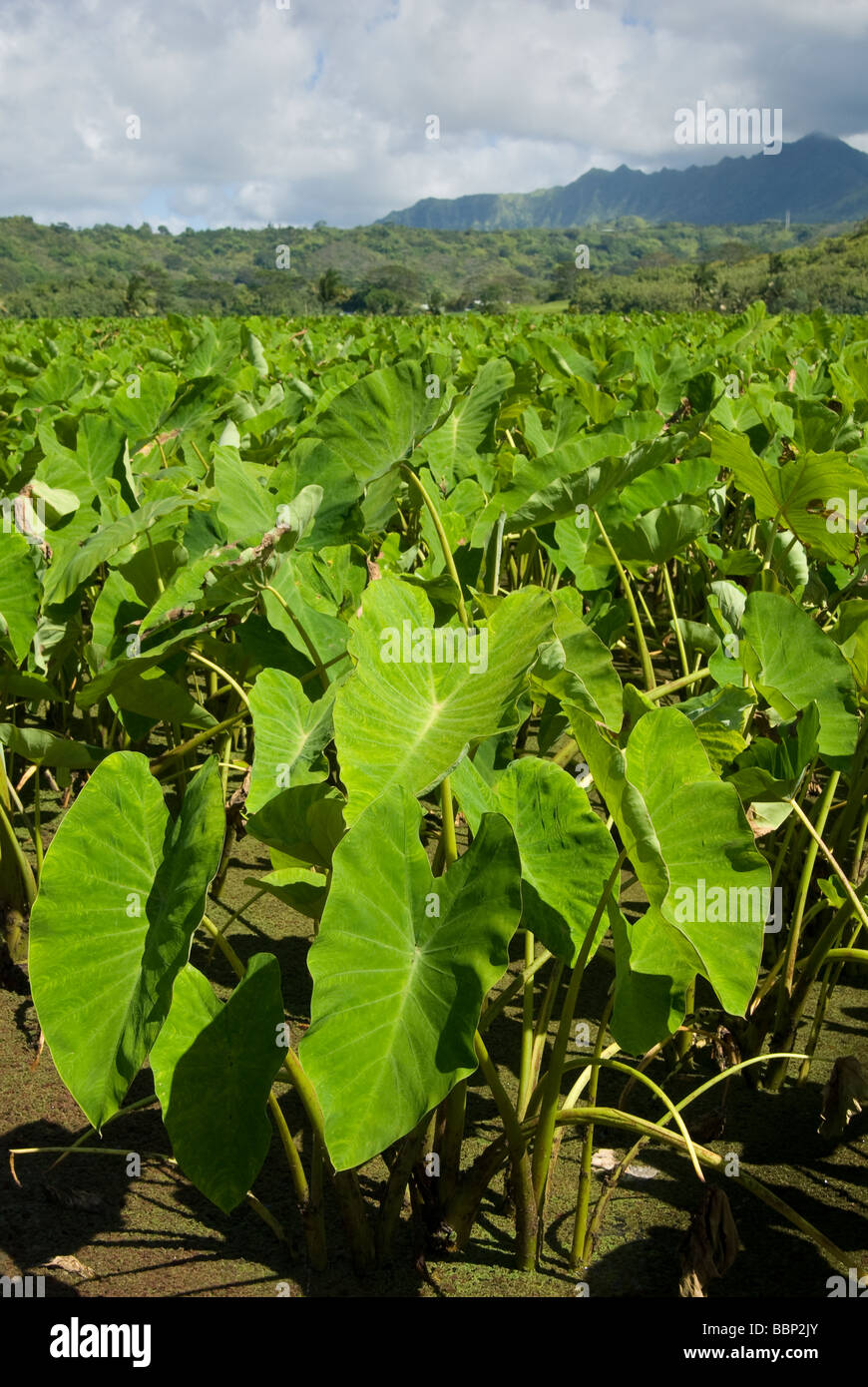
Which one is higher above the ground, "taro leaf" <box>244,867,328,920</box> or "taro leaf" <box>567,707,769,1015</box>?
"taro leaf" <box>567,707,769,1015</box>

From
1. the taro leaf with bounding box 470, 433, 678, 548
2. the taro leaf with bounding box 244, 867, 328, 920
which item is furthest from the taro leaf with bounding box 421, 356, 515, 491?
the taro leaf with bounding box 244, 867, 328, 920

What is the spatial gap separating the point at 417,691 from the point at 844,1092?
684 mm

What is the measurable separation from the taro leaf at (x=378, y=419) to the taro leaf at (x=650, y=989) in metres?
0.95

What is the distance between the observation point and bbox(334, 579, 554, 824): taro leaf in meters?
0.98

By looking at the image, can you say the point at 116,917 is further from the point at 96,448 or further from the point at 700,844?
the point at 96,448

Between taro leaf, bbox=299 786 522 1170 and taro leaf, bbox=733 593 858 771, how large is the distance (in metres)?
0.60

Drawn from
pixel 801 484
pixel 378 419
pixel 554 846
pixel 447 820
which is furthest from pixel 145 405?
pixel 554 846

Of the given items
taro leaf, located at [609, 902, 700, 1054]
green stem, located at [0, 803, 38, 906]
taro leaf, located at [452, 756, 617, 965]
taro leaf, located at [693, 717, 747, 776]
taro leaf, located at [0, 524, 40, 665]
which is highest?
taro leaf, located at [0, 524, 40, 665]

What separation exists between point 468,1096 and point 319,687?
0.65m

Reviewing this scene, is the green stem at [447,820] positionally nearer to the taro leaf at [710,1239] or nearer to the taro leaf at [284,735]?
the taro leaf at [284,735]

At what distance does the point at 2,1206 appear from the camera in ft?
4.26

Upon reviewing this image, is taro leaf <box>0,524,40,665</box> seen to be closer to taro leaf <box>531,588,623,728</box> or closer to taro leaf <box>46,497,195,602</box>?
taro leaf <box>46,497,195,602</box>

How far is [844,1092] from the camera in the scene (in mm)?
1234

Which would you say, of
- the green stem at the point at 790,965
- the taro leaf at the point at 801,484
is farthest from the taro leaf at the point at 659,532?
the green stem at the point at 790,965
